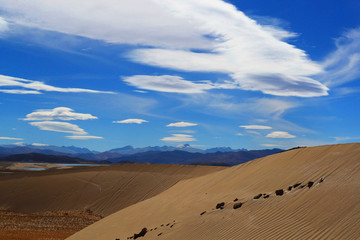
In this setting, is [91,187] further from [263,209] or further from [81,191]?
[263,209]

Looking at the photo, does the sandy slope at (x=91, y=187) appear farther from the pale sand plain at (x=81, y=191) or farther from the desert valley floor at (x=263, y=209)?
the desert valley floor at (x=263, y=209)

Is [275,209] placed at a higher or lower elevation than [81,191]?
higher

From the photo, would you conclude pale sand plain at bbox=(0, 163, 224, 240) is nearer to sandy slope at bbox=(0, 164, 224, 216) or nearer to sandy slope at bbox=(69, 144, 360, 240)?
sandy slope at bbox=(0, 164, 224, 216)

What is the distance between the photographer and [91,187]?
128ft

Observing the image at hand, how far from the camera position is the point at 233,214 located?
9.66 m

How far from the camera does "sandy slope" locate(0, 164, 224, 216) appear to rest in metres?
35.1

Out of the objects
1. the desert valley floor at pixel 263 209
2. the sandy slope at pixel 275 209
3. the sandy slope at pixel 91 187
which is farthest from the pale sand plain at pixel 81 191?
the sandy slope at pixel 275 209

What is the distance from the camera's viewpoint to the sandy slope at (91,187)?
35125mm

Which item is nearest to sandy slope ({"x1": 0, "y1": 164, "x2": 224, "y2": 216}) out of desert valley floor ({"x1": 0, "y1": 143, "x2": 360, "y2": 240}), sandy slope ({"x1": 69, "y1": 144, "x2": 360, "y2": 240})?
desert valley floor ({"x1": 0, "y1": 143, "x2": 360, "y2": 240})

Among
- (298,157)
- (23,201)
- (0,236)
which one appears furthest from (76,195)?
(298,157)

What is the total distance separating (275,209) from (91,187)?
107 ft

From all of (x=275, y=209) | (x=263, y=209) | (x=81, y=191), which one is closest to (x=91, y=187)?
(x=81, y=191)

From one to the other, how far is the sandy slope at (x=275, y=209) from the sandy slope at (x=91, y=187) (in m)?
20.7

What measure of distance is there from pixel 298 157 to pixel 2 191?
1306 inches
